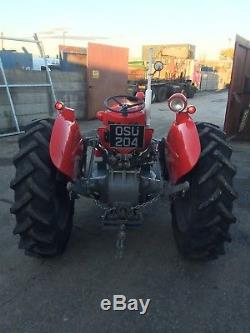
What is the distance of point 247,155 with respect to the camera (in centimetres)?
644

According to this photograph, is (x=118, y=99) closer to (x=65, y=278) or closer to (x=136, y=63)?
(x=65, y=278)

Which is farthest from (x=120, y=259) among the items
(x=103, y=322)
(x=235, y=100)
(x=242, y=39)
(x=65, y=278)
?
(x=242, y=39)

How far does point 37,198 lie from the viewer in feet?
8.35

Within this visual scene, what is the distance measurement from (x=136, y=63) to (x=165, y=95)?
7.78ft

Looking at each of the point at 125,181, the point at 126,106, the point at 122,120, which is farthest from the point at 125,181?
the point at 126,106

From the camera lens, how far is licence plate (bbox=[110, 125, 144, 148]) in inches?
103

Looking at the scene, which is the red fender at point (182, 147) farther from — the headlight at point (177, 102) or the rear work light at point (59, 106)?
the rear work light at point (59, 106)

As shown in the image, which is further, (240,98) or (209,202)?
(240,98)

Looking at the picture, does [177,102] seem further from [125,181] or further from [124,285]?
[124,285]

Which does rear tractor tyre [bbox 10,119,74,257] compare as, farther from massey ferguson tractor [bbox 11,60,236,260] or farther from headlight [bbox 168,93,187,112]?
headlight [bbox 168,93,187,112]

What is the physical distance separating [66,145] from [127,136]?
1.67 ft

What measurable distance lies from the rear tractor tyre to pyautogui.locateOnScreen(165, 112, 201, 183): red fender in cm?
94

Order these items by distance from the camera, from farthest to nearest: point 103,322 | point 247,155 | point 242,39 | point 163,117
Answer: point 163,117 < point 242,39 < point 247,155 < point 103,322

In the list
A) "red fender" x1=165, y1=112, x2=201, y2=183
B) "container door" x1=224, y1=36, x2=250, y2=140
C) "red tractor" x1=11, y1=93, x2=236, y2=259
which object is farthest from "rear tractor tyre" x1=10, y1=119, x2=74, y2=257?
"container door" x1=224, y1=36, x2=250, y2=140
